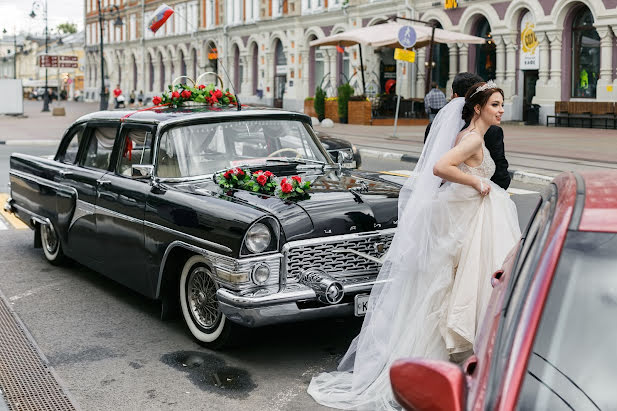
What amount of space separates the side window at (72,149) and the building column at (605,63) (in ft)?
80.0

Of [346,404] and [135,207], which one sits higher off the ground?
[135,207]

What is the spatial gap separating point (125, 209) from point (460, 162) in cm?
263

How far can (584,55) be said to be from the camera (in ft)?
101

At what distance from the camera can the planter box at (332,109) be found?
35312 millimetres

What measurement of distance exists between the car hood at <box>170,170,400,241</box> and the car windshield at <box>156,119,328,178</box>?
26 centimetres

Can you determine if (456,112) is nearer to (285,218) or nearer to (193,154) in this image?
(285,218)

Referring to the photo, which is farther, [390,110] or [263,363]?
[390,110]

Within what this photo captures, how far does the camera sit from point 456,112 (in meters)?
5.43

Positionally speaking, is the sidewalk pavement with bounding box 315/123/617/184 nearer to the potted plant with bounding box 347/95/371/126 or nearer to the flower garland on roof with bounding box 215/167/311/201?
the potted plant with bounding box 347/95/371/126

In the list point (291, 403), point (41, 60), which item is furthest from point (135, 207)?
point (41, 60)

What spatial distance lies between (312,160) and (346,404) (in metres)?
2.66

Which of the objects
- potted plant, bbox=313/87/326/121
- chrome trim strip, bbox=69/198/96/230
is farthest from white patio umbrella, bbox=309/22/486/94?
chrome trim strip, bbox=69/198/96/230

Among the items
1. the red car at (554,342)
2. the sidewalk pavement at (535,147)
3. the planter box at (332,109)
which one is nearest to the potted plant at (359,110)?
the planter box at (332,109)

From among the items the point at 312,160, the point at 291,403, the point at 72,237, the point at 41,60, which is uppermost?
the point at 41,60
